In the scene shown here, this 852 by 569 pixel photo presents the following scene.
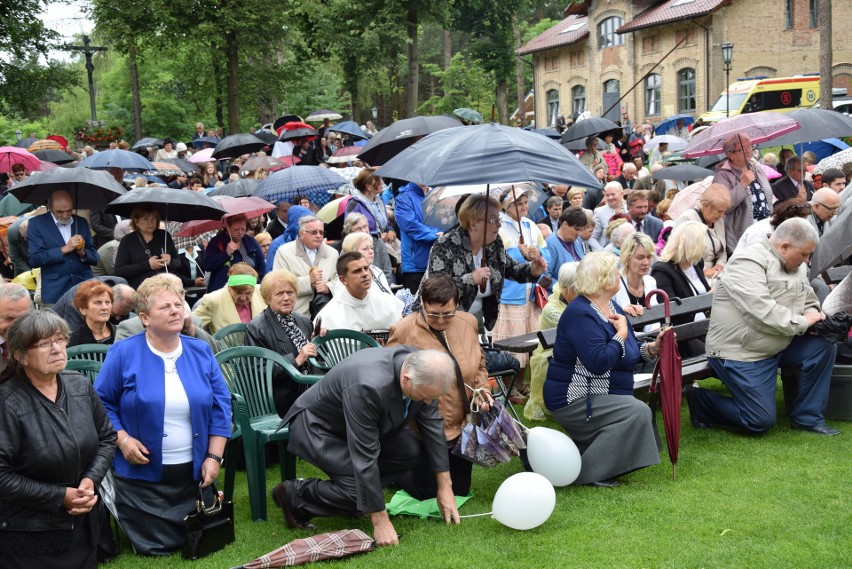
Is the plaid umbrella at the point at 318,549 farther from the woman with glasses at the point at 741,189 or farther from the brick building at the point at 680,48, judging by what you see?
the brick building at the point at 680,48

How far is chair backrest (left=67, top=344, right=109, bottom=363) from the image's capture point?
6047mm

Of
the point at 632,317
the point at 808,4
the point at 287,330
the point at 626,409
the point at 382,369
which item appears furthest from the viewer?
the point at 808,4

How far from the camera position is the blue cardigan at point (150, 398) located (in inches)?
207

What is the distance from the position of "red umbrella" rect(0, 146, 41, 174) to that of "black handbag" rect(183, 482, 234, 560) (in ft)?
38.9

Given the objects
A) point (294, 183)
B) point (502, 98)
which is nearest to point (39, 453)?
point (294, 183)

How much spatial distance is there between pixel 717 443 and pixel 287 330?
3265 millimetres

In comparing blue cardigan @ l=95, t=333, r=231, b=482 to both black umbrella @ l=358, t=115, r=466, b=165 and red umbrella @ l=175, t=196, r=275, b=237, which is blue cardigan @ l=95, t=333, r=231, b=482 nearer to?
red umbrella @ l=175, t=196, r=275, b=237

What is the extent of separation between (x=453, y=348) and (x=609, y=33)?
1772 inches

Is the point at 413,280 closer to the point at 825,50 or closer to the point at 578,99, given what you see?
the point at 825,50

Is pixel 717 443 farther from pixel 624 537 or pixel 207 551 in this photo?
pixel 207 551

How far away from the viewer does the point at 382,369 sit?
523cm

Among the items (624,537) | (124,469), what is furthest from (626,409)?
(124,469)

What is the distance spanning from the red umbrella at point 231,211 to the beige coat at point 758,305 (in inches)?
180

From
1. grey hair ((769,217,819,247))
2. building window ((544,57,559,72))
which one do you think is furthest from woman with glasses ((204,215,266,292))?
building window ((544,57,559,72))
